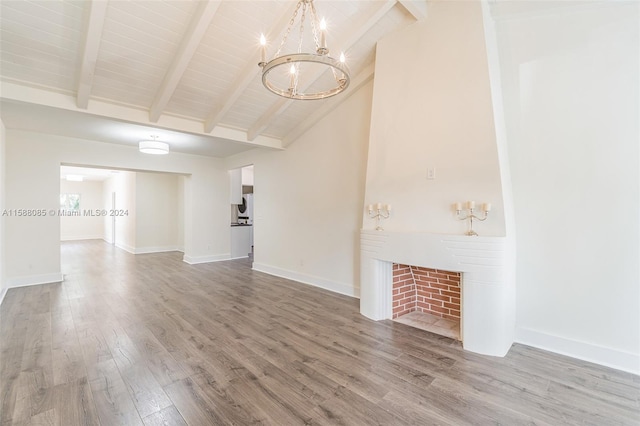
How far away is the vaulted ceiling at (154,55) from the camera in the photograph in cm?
285

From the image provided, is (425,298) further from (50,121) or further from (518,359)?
(50,121)

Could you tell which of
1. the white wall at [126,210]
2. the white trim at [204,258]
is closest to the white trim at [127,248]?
the white wall at [126,210]

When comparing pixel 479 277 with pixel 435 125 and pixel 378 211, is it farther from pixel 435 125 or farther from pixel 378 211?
pixel 435 125

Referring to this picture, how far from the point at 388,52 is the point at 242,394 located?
4.01 m

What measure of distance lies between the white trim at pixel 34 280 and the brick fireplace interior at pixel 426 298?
6252mm

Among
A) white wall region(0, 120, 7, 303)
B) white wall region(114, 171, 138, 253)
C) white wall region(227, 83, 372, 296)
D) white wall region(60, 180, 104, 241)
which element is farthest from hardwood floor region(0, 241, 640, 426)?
white wall region(60, 180, 104, 241)

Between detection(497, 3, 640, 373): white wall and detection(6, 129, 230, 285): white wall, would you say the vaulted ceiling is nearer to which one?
detection(6, 129, 230, 285): white wall

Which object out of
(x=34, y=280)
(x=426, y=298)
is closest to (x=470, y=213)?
(x=426, y=298)

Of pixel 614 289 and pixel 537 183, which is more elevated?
pixel 537 183

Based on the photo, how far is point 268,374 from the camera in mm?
2371

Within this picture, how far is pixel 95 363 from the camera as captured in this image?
2.54 metres

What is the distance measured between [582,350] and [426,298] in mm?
1587

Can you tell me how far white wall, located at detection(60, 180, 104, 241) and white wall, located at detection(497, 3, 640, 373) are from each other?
16146 millimetres

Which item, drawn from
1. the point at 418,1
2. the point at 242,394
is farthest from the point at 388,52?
the point at 242,394
